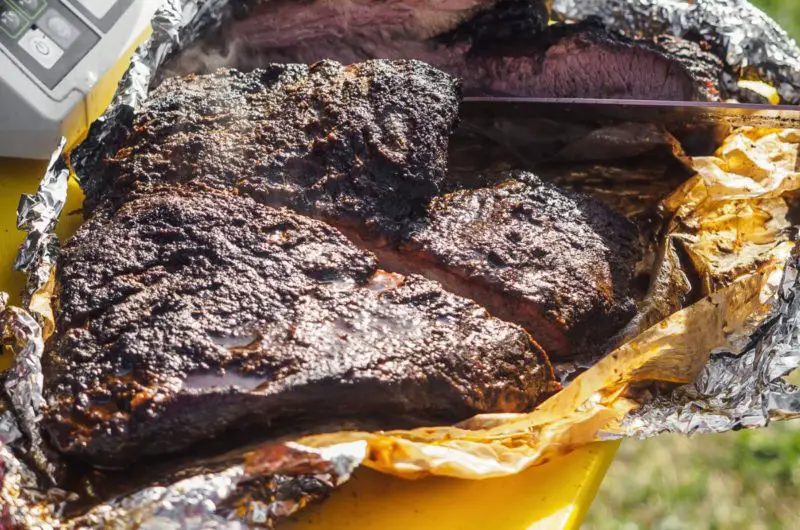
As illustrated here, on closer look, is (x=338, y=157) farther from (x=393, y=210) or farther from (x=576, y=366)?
(x=576, y=366)

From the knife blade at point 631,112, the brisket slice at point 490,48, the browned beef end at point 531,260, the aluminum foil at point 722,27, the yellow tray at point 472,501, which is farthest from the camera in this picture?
the aluminum foil at point 722,27

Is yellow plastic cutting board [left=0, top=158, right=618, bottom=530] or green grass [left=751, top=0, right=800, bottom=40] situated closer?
yellow plastic cutting board [left=0, top=158, right=618, bottom=530]

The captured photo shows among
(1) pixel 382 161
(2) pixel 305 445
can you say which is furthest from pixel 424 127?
(2) pixel 305 445

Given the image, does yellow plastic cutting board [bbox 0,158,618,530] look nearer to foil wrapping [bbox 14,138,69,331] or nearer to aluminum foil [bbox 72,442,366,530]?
aluminum foil [bbox 72,442,366,530]

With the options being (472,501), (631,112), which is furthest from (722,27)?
(472,501)

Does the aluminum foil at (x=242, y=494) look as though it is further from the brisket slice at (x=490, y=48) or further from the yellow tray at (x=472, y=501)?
the brisket slice at (x=490, y=48)

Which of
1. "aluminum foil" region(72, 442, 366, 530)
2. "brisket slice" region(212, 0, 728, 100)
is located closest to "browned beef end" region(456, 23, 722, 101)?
"brisket slice" region(212, 0, 728, 100)

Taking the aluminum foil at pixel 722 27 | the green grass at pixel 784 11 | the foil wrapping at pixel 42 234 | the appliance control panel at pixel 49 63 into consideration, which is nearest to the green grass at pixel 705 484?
the aluminum foil at pixel 722 27
